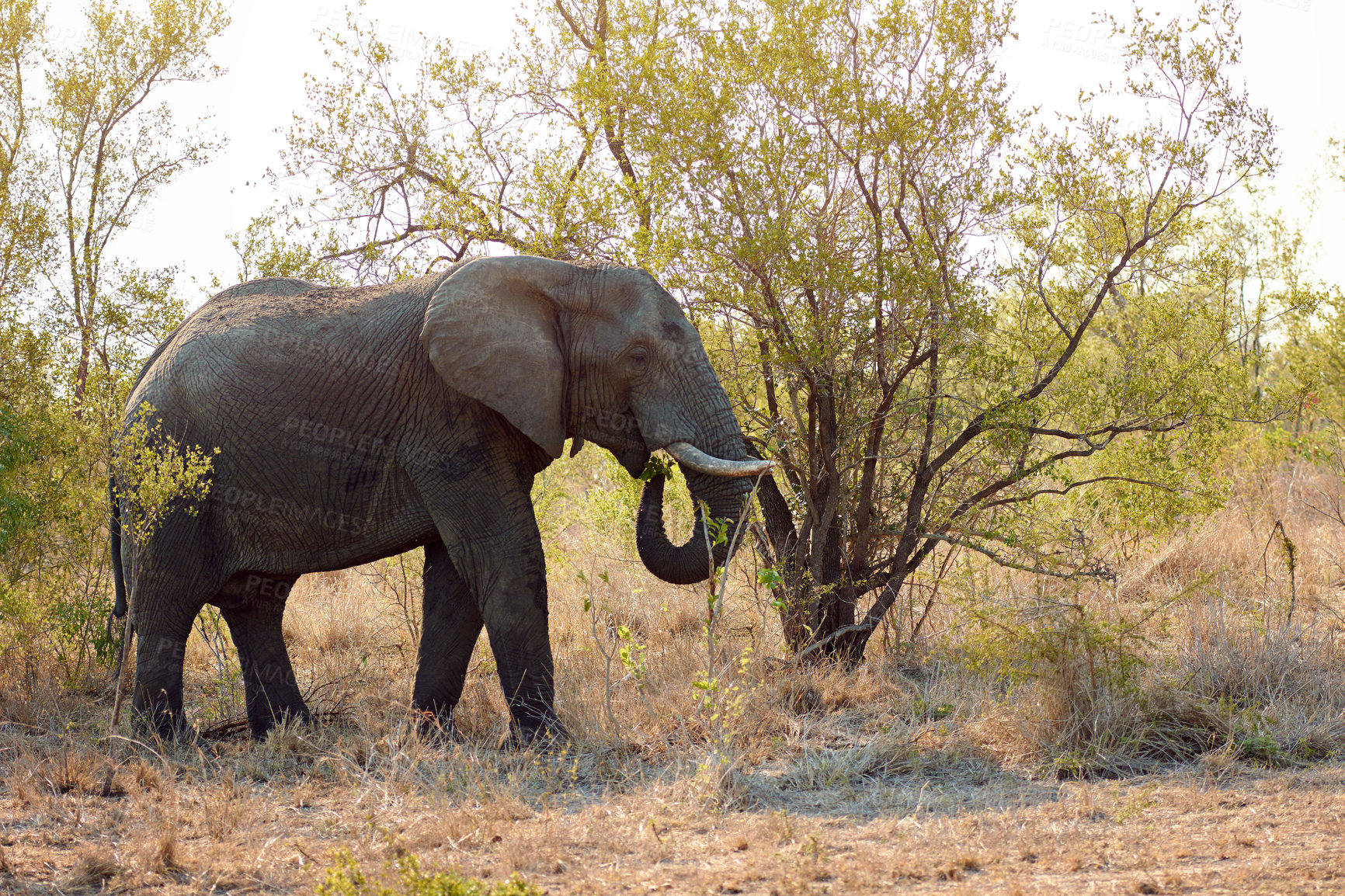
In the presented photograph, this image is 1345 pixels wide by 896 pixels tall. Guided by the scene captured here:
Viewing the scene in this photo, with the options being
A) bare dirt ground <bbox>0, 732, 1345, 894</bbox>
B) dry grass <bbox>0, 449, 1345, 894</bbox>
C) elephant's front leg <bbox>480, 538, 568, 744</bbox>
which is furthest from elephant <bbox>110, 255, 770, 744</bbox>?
bare dirt ground <bbox>0, 732, 1345, 894</bbox>

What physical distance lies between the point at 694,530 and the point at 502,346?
5.46ft

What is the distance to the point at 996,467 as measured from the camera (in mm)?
8875

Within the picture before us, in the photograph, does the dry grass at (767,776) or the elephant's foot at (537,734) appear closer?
the dry grass at (767,776)

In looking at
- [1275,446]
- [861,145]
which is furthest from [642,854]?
[1275,446]

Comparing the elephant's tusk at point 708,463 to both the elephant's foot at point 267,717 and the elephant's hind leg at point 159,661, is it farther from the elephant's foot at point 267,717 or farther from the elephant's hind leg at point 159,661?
the elephant's hind leg at point 159,661

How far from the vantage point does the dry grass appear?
539 cm

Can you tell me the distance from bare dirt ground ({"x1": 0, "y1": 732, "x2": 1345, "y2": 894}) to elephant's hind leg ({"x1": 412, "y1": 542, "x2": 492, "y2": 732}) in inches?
37.1

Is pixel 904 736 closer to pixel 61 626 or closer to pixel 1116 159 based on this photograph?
pixel 1116 159

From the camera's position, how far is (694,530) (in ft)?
25.3

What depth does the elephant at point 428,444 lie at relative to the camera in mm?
7504

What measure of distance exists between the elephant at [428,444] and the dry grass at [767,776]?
0.51 meters

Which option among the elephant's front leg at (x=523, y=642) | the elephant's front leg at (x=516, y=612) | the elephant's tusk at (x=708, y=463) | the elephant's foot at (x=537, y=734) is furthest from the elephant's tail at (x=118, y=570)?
the elephant's tusk at (x=708, y=463)

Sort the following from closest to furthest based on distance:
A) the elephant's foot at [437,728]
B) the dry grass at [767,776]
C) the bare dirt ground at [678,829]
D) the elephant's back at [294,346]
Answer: the bare dirt ground at [678,829], the dry grass at [767,776], the elephant's foot at [437,728], the elephant's back at [294,346]

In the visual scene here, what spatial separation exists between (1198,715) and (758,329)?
3764 millimetres
